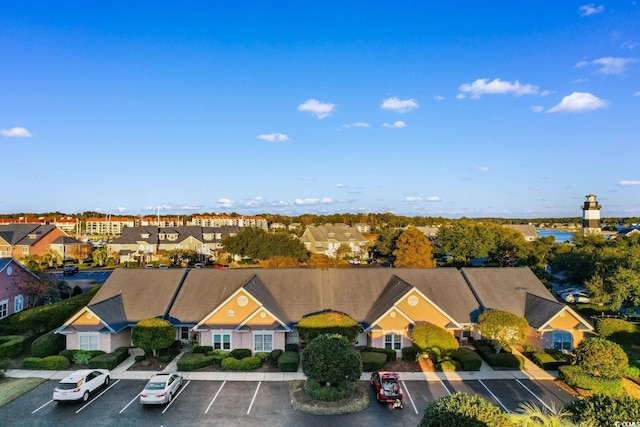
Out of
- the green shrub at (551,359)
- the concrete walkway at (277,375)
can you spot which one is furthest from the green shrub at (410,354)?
the green shrub at (551,359)

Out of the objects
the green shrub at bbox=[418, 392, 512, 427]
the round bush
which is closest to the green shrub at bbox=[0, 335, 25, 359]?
the round bush

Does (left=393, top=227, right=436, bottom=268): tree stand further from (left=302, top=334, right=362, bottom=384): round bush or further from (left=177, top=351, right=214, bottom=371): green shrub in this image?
(left=302, top=334, right=362, bottom=384): round bush

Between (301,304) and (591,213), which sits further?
(591,213)

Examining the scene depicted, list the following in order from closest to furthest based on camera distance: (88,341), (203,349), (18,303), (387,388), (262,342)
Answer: (387,388) < (203,349) < (88,341) < (262,342) < (18,303)

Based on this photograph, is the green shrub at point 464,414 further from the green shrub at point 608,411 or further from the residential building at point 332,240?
the residential building at point 332,240

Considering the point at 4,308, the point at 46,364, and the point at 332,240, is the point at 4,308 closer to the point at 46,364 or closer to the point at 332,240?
the point at 46,364

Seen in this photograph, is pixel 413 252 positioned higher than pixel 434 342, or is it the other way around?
pixel 413 252

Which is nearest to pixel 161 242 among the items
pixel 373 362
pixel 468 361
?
pixel 373 362
